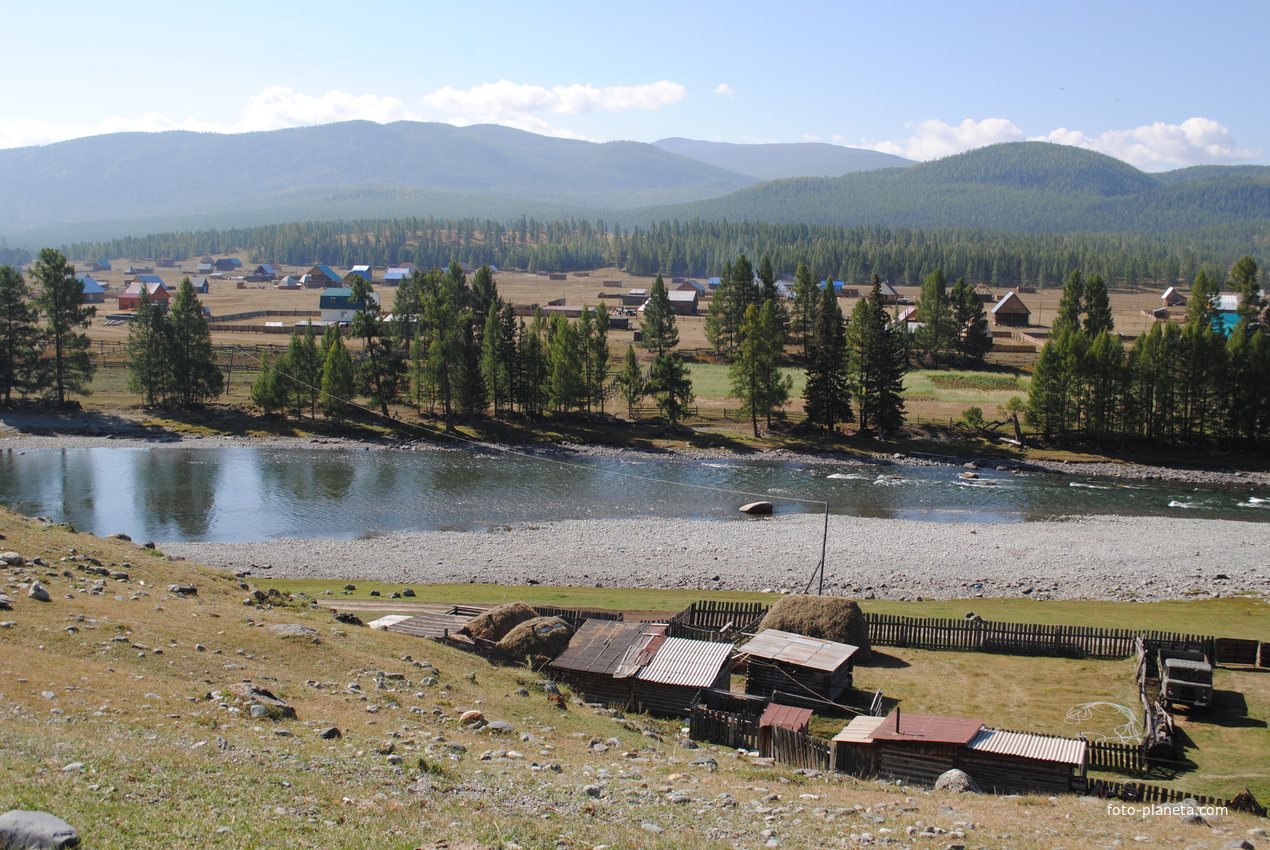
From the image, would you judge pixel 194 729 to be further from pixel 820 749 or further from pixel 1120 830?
pixel 1120 830

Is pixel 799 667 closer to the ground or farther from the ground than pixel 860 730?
closer to the ground

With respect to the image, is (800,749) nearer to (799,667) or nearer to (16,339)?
(799,667)

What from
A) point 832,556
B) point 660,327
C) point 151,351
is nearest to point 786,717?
point 832,556

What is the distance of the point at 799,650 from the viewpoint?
2250 cm

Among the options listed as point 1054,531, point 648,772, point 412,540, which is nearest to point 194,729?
point 648,772

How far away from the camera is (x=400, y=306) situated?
89.6 m

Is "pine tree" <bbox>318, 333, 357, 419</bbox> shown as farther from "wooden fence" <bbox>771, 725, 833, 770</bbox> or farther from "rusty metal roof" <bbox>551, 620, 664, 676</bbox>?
"wooden fence" <bbox>771, 725, 833, 770</bbox>

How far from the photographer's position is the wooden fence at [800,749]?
17703mm

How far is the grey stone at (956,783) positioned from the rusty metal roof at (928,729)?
0.56 meters

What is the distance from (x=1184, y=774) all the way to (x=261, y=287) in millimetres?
188813

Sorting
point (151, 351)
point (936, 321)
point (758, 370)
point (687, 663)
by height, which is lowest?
point (687, 663)

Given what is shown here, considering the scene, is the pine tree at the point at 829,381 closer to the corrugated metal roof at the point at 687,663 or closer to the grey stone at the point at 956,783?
the corrugated metal roof at the point at 687,663

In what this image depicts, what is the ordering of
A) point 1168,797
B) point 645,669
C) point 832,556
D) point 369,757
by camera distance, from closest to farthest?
point 369,757
point 1168,797
point 645,669
point 832,556

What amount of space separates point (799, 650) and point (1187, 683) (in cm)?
872
